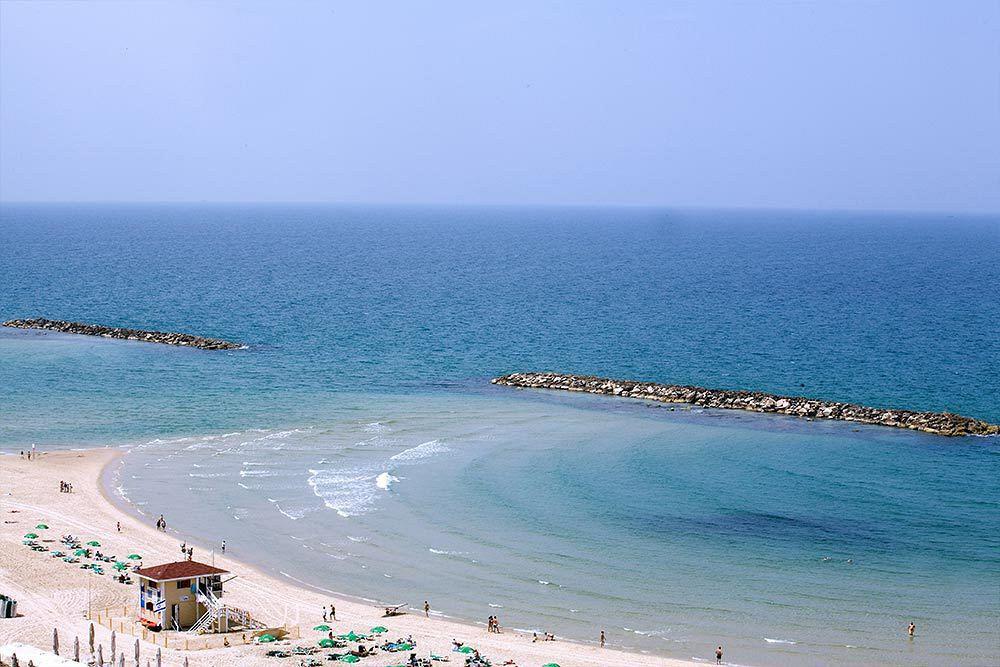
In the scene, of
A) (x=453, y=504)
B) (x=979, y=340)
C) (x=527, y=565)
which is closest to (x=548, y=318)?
(x=979, y=340)

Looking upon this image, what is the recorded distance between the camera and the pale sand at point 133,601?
43.5 metres

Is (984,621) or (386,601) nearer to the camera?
(984,621)

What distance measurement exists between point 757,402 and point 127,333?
67.6 meters

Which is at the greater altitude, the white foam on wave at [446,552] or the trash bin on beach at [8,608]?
the trash bin on beach at [8,608]


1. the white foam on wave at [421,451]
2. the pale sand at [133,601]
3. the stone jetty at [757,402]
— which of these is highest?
the stone jetty at [757,402]

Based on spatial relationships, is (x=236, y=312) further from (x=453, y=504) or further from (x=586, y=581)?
(x=586, y=581)

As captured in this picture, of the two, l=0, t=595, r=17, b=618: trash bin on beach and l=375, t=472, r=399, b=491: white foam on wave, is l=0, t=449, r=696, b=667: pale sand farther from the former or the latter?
l=375, t=472, r=399, b=491: white foam on wave

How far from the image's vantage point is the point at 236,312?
141 meters

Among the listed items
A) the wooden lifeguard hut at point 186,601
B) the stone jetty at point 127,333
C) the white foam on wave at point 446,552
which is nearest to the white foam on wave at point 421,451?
the white foam on wave at point 446,552

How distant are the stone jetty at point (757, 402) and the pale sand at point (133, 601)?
40187 millimetres

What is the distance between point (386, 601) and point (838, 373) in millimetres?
59843

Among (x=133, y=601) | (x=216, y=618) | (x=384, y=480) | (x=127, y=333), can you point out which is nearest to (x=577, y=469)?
(x=384, y=480)

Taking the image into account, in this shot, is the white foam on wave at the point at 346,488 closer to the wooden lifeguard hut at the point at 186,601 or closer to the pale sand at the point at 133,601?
the pale sand at the point at 133,601

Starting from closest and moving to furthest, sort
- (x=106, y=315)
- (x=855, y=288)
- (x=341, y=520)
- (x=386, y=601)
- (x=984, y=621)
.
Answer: (x=984, y=621) → (x=386, y=601) → (x=341, y=520) → (x=106, y=315) → (x=855, y=288)
